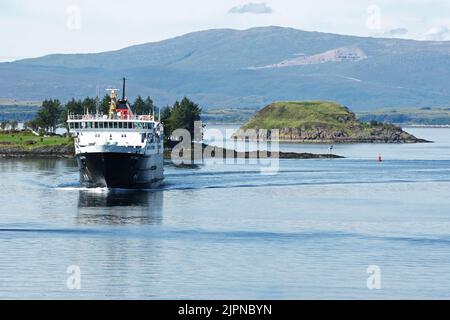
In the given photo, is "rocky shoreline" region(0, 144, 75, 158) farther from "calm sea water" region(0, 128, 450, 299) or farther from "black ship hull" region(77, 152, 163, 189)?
"black ship hull" region(77, 152, 163, 189)

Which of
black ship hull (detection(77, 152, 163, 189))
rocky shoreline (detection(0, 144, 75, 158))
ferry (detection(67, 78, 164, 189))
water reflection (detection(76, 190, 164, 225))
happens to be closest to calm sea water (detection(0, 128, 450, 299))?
water reflection (detection(76, 190, 164, 225))

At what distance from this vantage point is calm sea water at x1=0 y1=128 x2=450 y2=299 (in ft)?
190

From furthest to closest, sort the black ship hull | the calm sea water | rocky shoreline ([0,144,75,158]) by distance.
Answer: rocky shoreline ([0,144,75,158]), the black ship hull, the calm sea water

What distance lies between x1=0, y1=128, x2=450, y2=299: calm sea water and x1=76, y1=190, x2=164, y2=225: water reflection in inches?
4.5

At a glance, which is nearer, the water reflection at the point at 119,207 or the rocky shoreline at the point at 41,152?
the water reflection at the point at 119,207

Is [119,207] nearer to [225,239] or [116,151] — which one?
[116,151]

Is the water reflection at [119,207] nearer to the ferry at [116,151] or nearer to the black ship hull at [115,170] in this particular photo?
the black ship hull at [115,170]

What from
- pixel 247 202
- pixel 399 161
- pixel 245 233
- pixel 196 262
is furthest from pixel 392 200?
pixel 399 161

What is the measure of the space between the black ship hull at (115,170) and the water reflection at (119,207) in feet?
4.28

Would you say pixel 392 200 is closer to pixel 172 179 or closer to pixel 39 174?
pixel 172 179

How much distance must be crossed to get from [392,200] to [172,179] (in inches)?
1412

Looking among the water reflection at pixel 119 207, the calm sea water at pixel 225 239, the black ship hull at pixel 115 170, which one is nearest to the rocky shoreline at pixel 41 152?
the calm sea water at pixel 225 239

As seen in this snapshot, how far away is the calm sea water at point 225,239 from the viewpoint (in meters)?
58.0

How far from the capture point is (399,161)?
198m
